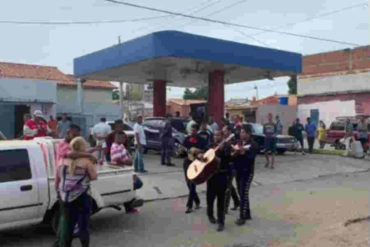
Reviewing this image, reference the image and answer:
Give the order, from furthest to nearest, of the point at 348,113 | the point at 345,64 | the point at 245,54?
the point at 345,64 → the point at 348,113 → the point at 245,54

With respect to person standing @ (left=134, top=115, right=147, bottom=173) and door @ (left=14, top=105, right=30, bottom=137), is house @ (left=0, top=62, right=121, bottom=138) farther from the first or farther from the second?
person standing @ (left=134, top=115, right=147, bottom=173)

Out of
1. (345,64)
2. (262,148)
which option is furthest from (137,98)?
(262,148)

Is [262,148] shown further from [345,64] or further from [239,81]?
[345,64]

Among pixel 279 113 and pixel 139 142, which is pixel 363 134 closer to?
→ pixel 139 142

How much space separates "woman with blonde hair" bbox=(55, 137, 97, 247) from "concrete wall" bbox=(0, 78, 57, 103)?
778 inches

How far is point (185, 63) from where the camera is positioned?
17.2 m

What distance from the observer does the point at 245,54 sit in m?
17.0

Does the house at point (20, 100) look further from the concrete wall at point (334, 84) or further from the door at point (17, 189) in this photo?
the concrete wall at point (334, 84)

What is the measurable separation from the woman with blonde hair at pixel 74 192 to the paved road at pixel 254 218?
0.89 metres

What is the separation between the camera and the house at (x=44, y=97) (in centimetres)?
2364

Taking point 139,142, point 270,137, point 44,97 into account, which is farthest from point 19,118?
point 270,137

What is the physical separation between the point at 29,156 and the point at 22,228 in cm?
152

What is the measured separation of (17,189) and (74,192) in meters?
1.16

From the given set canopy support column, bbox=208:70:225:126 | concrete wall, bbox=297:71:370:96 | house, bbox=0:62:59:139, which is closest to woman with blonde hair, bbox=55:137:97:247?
canopy support column, bbox=208:70:225:126
